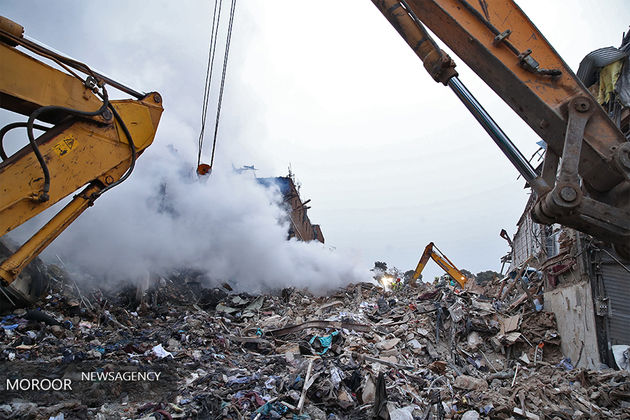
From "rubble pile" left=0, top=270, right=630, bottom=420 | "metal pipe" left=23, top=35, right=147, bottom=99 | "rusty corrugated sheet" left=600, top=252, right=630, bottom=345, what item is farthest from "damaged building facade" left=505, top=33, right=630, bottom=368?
"metal pipe" left=23, top=35, right=147, bottom=99

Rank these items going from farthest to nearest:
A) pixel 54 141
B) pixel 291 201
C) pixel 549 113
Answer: pixel 291 201 → pixel 54 141 → pixel 549 113

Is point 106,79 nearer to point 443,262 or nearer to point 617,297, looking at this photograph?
point 617,297

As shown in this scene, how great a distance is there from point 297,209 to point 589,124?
17.3m

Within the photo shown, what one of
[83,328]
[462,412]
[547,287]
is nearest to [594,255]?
[547,287]

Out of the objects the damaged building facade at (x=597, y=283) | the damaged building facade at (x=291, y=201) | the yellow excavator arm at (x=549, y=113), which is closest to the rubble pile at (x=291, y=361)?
the damaged building facade at (x=597, y=283)

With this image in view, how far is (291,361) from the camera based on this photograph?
5754 millimetres

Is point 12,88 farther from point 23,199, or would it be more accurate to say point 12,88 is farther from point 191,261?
point 191,261

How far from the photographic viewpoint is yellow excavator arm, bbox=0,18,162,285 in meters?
2.28

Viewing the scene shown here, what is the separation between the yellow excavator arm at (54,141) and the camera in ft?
7.47

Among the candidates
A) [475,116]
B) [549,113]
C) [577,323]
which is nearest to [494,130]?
[475,116]

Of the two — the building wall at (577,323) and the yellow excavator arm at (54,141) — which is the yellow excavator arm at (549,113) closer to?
the yellow excavator arm at (54,141)

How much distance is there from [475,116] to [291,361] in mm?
4880

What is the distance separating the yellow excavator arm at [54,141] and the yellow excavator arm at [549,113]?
2.71m

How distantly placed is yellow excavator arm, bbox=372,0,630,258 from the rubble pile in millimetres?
2771
